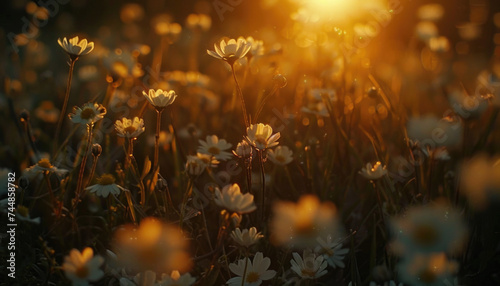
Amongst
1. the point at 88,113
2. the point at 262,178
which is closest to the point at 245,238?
the point at 262,178

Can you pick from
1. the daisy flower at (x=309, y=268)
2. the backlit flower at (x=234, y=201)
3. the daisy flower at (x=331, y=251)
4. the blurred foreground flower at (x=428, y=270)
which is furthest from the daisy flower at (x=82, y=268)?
the blurred foreground flower at (x=428, y=270)

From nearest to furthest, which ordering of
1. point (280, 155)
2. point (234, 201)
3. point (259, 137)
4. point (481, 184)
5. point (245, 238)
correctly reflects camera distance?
point (234, 201)
point (245, 238)
point (259, 137)
point (481, 184)
point (280, 155)

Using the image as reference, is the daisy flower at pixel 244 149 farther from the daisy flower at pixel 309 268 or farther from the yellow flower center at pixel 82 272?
the yellow flower center at pixel 82 272

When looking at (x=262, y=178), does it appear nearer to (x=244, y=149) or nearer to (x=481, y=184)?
(x=244, y=149)

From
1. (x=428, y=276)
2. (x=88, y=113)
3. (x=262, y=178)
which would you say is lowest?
(x=428, y=276)

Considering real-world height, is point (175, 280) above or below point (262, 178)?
below

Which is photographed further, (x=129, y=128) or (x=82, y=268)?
(x=129, y=128)

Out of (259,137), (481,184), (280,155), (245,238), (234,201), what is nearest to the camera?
(234,201)

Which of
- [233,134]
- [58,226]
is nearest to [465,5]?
[233,134]
